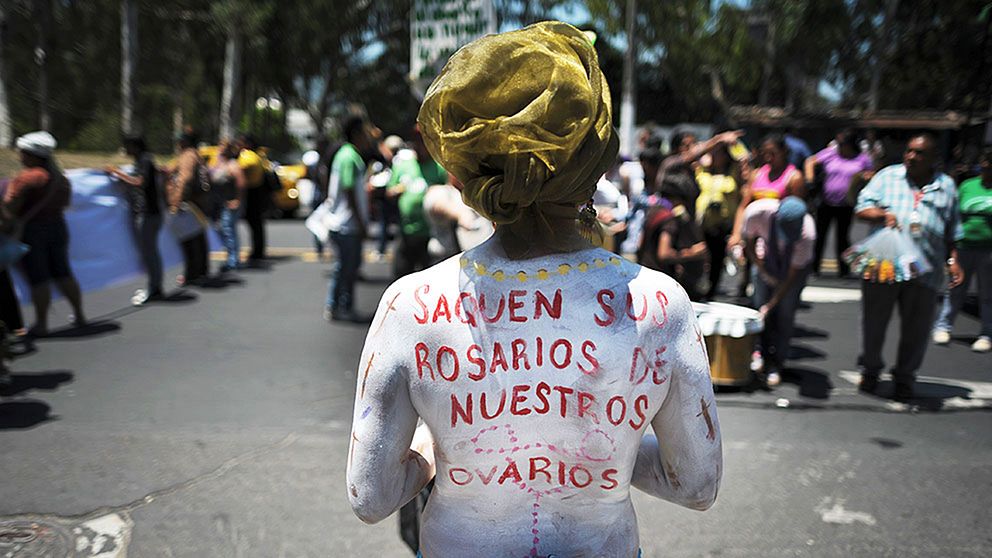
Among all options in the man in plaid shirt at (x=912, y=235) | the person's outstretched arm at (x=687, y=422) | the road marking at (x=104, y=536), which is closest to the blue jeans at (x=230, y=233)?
the road marking at (x=104, y=536)

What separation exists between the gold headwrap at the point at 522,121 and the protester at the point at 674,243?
14.9 feet

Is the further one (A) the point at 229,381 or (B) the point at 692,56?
(B) the point at 692,56

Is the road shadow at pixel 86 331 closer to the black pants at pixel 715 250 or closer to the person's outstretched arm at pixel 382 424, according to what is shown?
the black pants at pixel 715 250

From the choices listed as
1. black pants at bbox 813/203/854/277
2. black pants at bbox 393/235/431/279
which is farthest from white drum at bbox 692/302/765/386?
black pants at bbox 813/203/854/277

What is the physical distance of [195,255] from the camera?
32.3 feet

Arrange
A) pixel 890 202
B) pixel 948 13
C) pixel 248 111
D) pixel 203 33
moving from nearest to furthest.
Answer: pixel 890 202 < pixel 948 13 < pixel 203 33 < pixel 248 111

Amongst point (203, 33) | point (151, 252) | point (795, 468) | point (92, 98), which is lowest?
point (795, 468)

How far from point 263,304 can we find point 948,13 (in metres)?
12.3

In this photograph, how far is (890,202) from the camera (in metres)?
5.34

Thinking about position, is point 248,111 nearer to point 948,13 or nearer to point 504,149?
point 948,13

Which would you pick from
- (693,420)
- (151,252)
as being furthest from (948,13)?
(693,420)

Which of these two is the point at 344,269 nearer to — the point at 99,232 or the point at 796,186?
the point at 99,232

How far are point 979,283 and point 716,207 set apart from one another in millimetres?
2393

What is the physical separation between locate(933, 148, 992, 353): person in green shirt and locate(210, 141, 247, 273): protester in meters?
8.36
